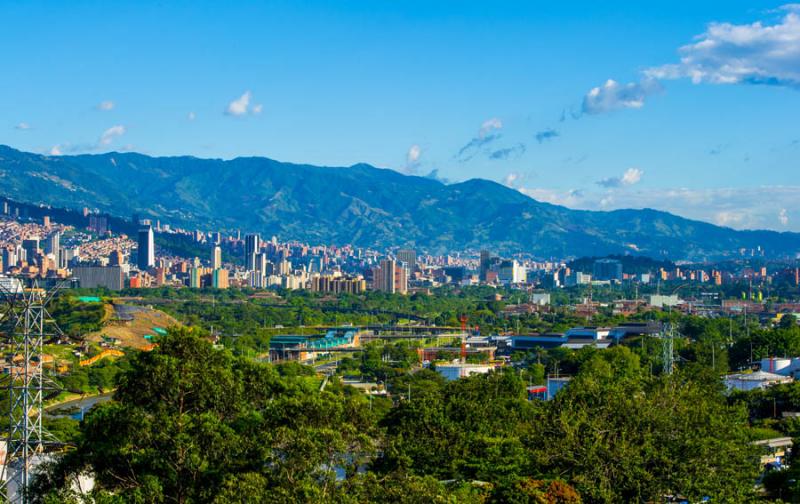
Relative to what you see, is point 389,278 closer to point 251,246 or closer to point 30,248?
point 30,248

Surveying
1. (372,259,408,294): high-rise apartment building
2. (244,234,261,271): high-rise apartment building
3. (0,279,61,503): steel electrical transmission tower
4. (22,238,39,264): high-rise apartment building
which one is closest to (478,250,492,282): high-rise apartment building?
(244,234,261,271): high-rise apartment building

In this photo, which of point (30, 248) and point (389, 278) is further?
point (30, 248)

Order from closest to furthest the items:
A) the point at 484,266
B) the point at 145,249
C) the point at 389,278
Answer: the point at 389,278, the point at 145,249, the point at 484,266

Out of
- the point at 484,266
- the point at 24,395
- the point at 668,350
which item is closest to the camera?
the point at 24,395

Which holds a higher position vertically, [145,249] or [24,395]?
[145,249]

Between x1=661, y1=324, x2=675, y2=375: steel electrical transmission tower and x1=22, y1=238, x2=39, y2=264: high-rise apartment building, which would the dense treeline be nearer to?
x1=661, y1=324, x2=675, y2=375: steel electrical transmission tower

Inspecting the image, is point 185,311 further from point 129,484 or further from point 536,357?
Answer: point 129,484

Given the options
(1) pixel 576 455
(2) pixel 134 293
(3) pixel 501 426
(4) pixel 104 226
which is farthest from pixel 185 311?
(4) pixel 104 226

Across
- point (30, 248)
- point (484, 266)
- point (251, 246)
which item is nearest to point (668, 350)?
point (30, 248)
